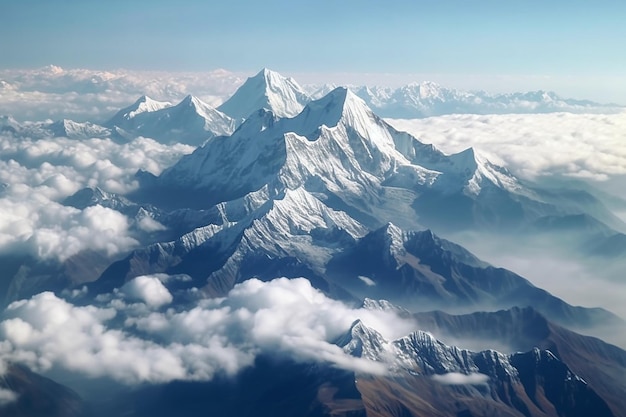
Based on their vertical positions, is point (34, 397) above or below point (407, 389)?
below

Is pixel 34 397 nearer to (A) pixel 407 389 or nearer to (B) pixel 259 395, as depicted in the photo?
(B) pixel 259 395

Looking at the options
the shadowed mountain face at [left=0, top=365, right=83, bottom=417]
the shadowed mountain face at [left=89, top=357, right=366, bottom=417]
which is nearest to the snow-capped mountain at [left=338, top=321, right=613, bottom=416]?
the shadowed mountain face at [left=89, top=357, right=366, bottom=417]

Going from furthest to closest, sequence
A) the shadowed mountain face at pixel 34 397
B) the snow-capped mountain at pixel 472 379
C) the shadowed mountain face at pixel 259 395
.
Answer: the shadowed mountain face at pixel 34 397 < the snow-capped mountain at pixel 472 379 < the shadowed mountain face at pixel 259 395

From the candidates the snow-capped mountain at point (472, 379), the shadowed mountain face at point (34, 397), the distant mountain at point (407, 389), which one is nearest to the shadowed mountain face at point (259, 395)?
the distant mountain at point (407, 389)

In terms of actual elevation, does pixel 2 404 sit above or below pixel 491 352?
below

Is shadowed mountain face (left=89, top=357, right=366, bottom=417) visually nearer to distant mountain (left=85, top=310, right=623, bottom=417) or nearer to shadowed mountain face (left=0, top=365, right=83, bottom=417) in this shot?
distant mountain (left=85, top=310, right=623, bottom=417)

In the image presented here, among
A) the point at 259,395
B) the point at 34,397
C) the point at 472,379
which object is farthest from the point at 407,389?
the point at 34,397

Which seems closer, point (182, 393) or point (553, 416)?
point (553, 416)

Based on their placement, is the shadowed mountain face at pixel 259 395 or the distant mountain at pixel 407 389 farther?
the shadowed mountain face at pixel 259 395

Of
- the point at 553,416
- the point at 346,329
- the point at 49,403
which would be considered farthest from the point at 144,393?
the point at 553,416

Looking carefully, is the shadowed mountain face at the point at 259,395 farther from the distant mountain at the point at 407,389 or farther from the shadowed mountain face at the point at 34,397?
the shadowed mountain face at the point at 34,397

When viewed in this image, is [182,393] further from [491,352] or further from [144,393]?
[491,352]
